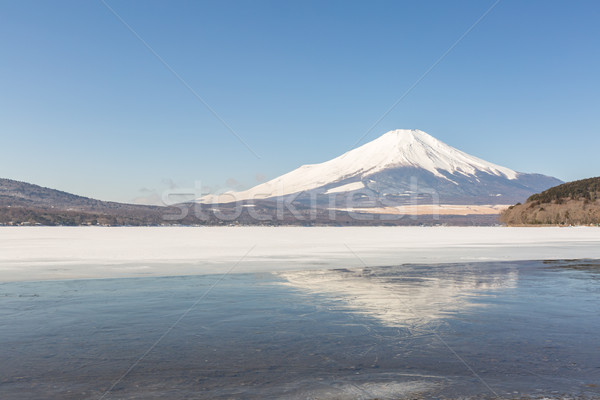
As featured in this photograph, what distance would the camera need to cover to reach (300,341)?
30.0 ft

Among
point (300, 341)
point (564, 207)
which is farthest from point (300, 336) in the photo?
point (564, 207)

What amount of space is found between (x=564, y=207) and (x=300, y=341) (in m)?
89.4

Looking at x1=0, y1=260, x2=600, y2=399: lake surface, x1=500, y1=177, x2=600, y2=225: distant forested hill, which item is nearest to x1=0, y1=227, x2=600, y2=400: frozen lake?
x1=0, y1=260, x2=600, y2=399: lake surface

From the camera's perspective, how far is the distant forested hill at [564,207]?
8394 cm

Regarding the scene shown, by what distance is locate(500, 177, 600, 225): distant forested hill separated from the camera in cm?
8394

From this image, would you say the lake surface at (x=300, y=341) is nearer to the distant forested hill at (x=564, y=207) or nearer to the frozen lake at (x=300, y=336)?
the frozen lake at (x=300, y=336)

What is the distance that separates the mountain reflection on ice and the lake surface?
91 millimetres

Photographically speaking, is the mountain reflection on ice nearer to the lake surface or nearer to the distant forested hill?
the lake surface

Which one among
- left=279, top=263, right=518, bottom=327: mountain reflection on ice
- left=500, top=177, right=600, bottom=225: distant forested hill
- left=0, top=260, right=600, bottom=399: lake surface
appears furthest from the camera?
left=500, top=177, right=600, bottom=225: distant forested hill

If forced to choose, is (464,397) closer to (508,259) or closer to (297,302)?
(297,302)

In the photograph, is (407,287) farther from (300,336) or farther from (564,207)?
(564,207)

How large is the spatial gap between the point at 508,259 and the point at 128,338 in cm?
2159

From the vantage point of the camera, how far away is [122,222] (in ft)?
574

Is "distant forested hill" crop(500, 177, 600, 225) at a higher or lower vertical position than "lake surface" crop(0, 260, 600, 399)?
higher
